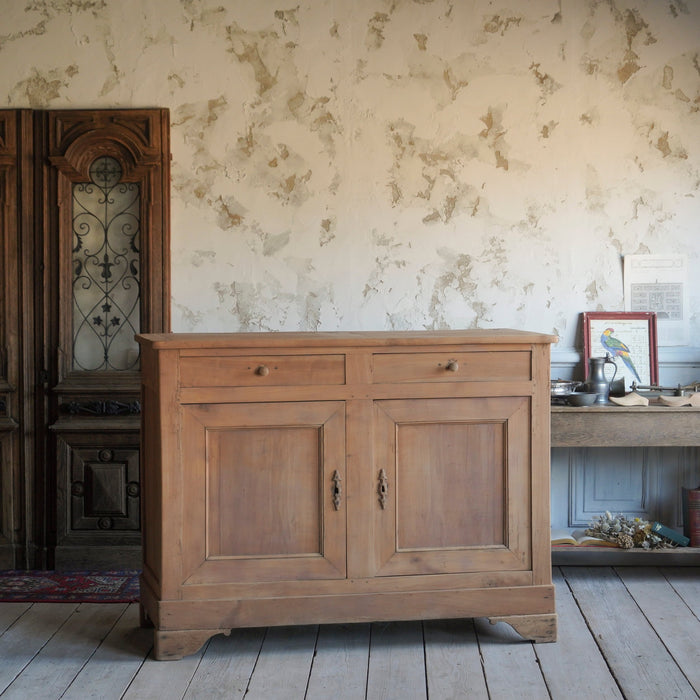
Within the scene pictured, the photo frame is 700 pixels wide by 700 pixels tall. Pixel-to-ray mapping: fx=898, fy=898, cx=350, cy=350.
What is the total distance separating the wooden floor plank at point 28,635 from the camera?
3.26 m

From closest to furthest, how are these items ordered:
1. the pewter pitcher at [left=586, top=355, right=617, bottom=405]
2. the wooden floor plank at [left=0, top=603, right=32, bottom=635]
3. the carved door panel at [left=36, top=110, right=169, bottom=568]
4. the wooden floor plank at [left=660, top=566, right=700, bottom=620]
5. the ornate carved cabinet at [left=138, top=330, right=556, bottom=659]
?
the ornate carved cabinet at [left=138, top=330, right=556, bottom=659]
the wooden floor plank at [left=0, top=603, right=32, bottom=635]
the wooden floor plank at [left=660, top=566, right=700, bottom=620]
the pewter pitcher at [left=586, top=355, right=617, bottom=405]
the carved door panel at [left=36, top=110, right=169, bottom=568]

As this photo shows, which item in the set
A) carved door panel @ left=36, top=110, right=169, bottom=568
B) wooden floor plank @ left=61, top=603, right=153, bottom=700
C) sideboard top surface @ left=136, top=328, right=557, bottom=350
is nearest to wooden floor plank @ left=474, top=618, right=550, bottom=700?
sideboard top surface @ left=136, top=328, right=557, bottom=350

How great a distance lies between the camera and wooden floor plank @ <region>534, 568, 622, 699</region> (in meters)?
3.05

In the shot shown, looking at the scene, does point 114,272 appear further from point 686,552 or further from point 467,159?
point 686,552

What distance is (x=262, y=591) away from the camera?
134 inches

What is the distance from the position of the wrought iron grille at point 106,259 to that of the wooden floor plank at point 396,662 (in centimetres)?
201

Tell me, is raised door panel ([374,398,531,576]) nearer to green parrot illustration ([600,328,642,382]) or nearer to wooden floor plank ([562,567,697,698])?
wooden floor plank ([562,567,697,698])

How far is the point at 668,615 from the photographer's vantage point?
379cm

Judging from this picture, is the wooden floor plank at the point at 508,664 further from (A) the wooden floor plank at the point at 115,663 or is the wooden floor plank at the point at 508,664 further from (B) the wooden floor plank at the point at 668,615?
(A) the wooden floor plank at the point at 115,663

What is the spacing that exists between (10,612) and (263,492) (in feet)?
4.43

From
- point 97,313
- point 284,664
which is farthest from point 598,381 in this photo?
point 97,313

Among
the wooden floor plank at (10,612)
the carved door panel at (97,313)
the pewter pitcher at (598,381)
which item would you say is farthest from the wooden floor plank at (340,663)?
the pewter pitcher at (598,381)

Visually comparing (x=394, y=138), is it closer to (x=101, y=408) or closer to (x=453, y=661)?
(x=101, y=408)

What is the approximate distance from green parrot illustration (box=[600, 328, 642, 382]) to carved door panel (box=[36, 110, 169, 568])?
2.25m
